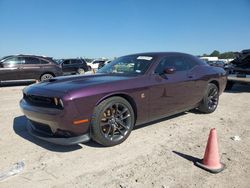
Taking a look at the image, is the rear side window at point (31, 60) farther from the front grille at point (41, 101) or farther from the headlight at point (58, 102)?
the headlight at point (58, 102)

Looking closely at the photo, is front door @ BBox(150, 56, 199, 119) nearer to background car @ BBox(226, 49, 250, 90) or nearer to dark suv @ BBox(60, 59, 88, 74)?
background car @ BBox(226, 49, 250, 90)

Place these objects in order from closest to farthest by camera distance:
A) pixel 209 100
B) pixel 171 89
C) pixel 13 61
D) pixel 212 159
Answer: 1. pixel 212 159
2. pixel 171 89
3. pixel 209 100
4. pixel 13 61

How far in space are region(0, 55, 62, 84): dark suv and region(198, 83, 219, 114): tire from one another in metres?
9.47

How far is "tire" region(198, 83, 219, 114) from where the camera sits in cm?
579

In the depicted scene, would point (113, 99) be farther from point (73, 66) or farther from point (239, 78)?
point (73, 66)

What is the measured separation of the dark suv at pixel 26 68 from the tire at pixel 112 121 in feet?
33.2

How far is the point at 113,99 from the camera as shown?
3.79m

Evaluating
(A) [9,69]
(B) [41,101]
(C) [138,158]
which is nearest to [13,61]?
(A) [9,69]

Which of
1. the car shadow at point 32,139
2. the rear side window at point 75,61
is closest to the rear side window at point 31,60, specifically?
the car shadow at point 32,139

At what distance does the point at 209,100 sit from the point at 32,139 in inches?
162

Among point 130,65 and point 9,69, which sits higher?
point 130,65

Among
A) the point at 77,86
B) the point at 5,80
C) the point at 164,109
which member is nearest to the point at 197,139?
the point at 164,109

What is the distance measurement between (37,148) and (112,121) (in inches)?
50.0

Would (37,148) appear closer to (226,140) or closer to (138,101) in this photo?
(138,101)
